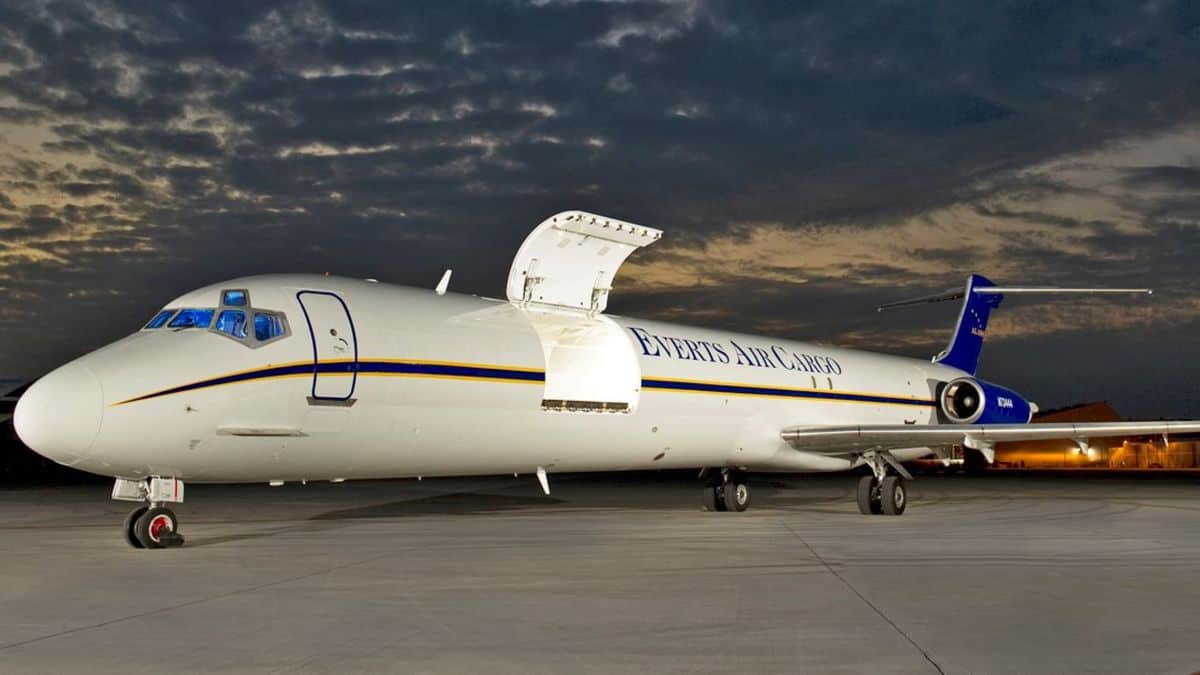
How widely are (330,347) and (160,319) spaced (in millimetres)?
1847

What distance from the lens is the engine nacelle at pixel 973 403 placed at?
75.8 feet

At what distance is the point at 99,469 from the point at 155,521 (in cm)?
115

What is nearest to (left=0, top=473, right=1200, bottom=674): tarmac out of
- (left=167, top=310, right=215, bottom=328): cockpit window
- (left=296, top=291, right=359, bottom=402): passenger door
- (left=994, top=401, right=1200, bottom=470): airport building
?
(left=296, top=291, right=359, bottom=402): passenger door

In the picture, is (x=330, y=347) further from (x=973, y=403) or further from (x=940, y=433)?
(x=973, y=403)

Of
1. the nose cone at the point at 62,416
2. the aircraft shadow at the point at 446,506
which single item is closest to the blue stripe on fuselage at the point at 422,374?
the nose cone at the point at 62,416

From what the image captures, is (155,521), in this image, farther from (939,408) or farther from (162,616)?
(939,408)

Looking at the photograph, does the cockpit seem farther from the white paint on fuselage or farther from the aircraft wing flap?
the aircraft wing flap

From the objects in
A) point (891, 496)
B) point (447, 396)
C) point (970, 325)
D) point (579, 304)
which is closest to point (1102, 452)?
point (970, 325)

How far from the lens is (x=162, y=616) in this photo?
287 inches

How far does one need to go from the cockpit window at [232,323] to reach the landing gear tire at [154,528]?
2.06m

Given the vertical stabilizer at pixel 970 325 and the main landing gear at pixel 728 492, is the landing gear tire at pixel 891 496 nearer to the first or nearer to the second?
the main landing gear at pixel 728 492

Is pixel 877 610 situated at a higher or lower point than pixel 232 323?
lower

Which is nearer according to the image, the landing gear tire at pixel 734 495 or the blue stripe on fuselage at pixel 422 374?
the blue stripe on fuselage at pixel 422 374

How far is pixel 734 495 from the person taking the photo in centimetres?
1897
